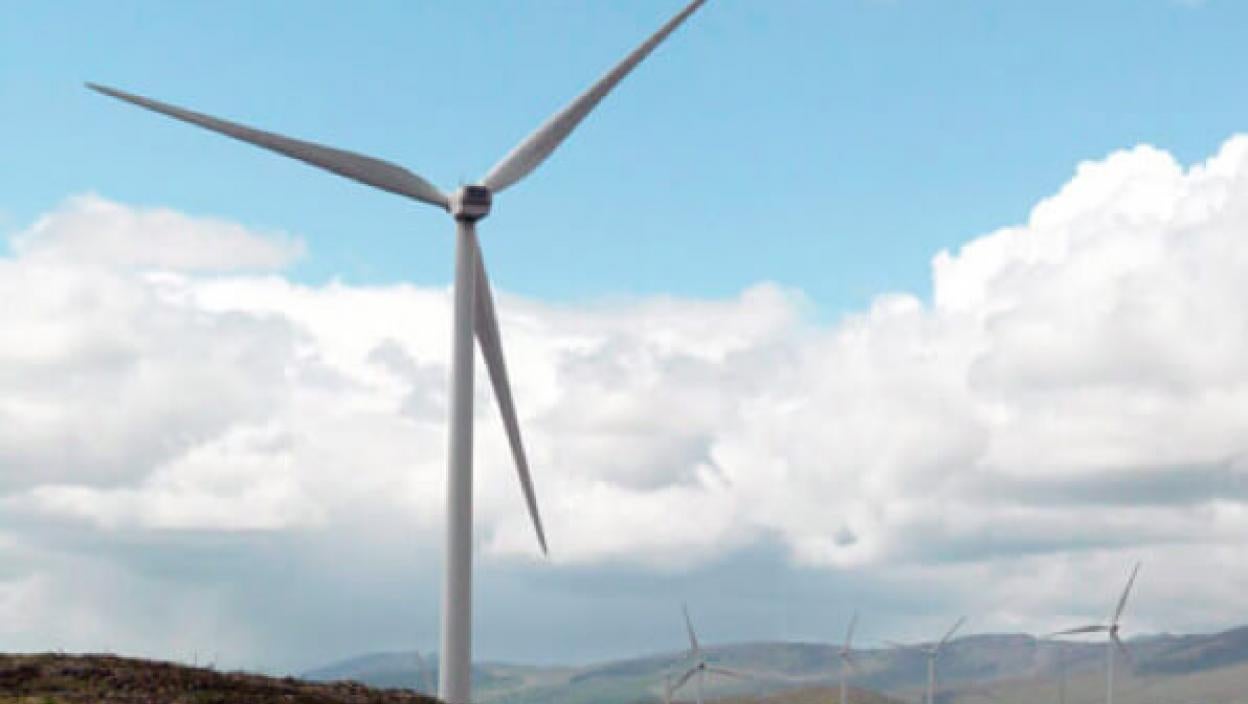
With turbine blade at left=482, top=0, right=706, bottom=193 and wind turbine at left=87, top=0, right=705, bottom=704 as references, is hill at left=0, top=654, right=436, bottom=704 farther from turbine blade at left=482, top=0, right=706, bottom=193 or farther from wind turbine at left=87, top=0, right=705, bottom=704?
turbine blade at left=482, top=0, right=706, bottom=193

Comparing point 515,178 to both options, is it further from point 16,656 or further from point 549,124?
point 16,656

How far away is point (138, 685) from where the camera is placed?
250 ft

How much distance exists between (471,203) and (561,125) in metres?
9.18

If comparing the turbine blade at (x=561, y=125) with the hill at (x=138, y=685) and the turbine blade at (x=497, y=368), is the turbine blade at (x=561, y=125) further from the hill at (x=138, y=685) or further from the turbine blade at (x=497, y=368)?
the hill at (x=138, y=685)

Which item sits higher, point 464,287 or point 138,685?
point 464,287

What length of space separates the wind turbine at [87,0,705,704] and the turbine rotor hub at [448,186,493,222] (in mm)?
57

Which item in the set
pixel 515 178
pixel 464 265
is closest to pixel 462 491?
pixel 464 265

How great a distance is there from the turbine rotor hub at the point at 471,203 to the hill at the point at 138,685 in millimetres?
32798

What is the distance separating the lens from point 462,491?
100375mm

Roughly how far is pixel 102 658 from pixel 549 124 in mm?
44872

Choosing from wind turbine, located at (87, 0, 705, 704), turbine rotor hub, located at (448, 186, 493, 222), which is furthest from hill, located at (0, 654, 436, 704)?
turbine rotor hub, located at (448, 186, 493, 222)

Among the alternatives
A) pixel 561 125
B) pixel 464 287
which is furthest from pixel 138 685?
pixel 561 125

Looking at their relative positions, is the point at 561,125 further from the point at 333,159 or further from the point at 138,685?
the point at 138,685

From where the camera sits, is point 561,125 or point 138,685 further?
point 561,125
